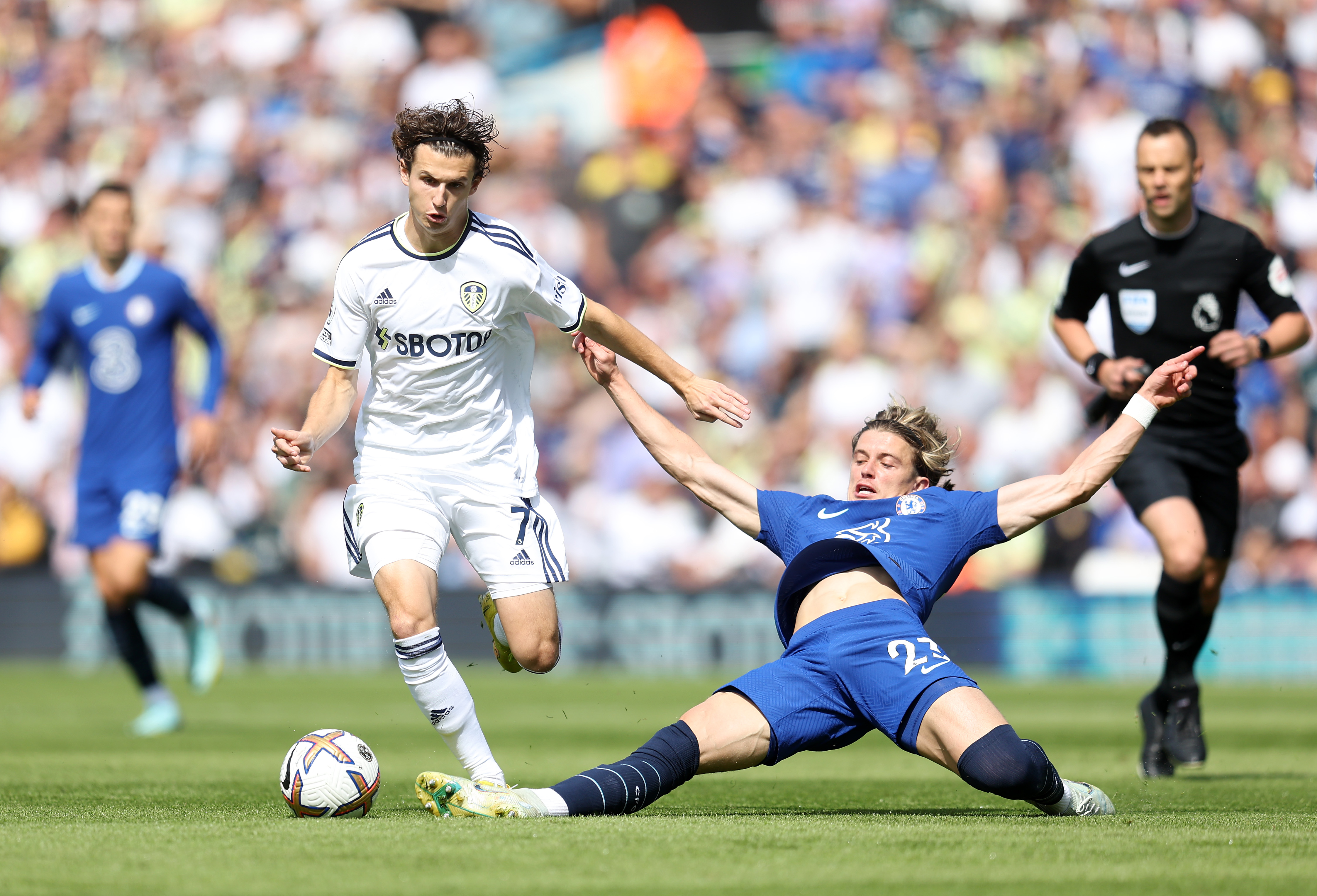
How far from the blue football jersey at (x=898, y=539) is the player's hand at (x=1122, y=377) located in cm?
190

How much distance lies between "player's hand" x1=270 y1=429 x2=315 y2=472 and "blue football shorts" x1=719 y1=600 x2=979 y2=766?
68.3 inches

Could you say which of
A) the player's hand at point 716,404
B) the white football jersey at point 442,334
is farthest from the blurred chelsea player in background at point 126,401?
the player's hand at point 716,404

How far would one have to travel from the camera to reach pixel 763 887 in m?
4.15

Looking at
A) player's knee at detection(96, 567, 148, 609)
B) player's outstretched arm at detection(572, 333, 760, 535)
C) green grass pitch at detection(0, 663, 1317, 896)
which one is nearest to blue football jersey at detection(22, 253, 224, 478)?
player's knee at detection(96, 567, 148, 609)

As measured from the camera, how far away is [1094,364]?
25.8 ft

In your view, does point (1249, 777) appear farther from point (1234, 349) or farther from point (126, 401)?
point (126, 401)

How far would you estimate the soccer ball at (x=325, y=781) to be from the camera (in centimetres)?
578

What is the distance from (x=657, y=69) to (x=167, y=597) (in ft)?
36.4

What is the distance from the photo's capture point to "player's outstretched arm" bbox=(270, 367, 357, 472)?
600cm

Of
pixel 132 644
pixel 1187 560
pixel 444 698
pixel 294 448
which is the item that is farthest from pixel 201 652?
pixel 1187 560

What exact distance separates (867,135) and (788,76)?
1.84 meters

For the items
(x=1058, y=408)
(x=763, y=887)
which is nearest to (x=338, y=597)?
(x=1058, y=408)

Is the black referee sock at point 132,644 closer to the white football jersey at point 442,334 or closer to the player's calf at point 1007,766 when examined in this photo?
the white football jersey at point 442,334

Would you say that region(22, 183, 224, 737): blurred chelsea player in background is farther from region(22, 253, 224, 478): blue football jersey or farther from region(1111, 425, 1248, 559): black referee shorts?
region(1111, 425, 1248, 559): black referee shorts
